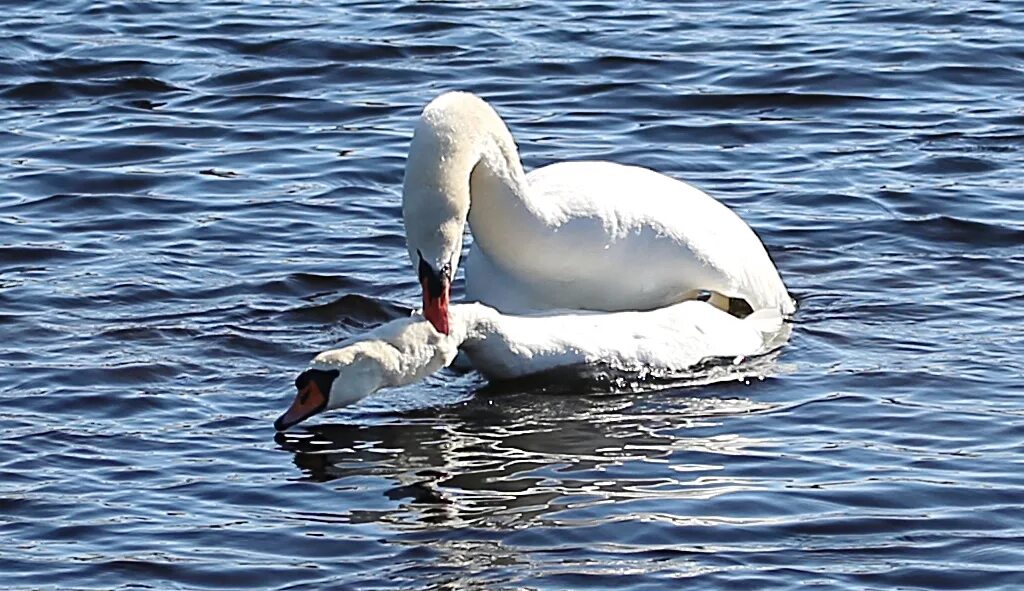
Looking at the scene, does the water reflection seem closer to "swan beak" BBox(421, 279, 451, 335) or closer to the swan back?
the swan back

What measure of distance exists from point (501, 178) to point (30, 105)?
248 inches

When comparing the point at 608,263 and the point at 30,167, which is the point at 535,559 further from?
the point at 30,167

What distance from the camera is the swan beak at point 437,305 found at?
29.9 feet

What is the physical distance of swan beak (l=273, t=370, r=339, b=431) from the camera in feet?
30.0

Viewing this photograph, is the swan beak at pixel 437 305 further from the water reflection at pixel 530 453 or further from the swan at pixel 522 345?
the water reflection at pixel 530 453

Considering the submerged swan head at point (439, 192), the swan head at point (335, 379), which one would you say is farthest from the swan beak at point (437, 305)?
the swan head at point (335, 379)

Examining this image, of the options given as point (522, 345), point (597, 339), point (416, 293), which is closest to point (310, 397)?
point (522, 345)

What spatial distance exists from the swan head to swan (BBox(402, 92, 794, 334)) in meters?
0.28

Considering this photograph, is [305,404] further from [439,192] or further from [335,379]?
[439,192]

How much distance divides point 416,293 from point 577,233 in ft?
5.20

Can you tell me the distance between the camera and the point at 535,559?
7.80 meters

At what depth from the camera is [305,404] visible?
30.0 ft

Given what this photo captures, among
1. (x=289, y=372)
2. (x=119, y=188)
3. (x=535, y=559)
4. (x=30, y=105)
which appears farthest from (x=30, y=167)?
(x=535, y=559)

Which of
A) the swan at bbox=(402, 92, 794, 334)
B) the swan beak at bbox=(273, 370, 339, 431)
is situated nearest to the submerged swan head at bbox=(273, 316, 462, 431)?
the swan beak at bbox=(273, 370, 339, 431)
